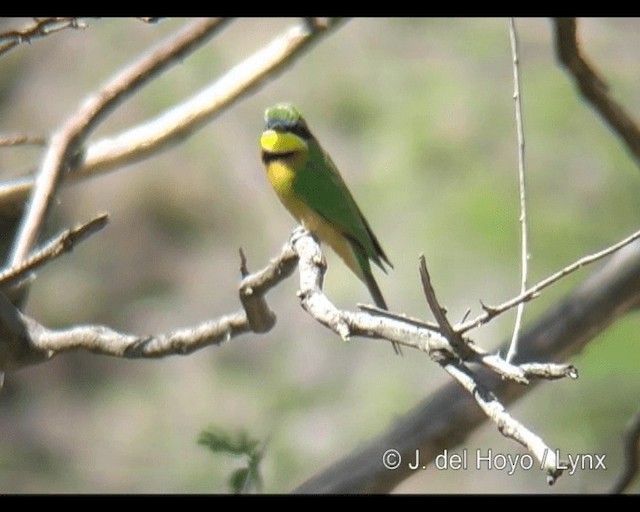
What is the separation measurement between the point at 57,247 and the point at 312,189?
3.24 ft

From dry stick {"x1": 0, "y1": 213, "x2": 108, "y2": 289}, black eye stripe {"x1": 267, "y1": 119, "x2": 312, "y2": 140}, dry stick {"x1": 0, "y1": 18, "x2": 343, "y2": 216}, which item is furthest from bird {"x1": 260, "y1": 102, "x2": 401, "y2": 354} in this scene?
dry stick {"x1": 0, "y1": 213, "x2": 108, "y2": 289}

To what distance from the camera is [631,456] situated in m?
1.37

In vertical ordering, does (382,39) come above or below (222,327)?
above

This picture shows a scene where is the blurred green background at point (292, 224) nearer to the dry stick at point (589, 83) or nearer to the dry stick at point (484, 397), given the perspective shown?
the dry stick at point (589, 83)

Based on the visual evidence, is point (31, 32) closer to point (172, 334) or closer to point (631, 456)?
point (172, 334)

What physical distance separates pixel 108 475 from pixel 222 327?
7.76ft

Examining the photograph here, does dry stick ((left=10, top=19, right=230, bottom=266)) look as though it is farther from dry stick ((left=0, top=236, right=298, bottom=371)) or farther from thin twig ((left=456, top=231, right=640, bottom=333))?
thin twig ((left=456, top=231, right=640, bottom=333))

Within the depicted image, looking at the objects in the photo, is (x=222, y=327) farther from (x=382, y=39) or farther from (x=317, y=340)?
(x=382, y=39)

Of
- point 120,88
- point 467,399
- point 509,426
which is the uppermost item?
point 120,88

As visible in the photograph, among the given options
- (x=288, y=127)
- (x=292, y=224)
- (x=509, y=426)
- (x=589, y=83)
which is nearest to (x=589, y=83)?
(x=589, y=83)

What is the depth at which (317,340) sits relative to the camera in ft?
11.8

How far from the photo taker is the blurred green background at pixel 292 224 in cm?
338

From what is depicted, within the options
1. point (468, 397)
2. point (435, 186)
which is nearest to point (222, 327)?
point (468, 397)

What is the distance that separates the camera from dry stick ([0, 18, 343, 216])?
1662mm
